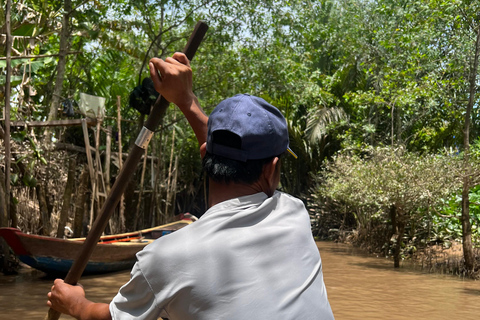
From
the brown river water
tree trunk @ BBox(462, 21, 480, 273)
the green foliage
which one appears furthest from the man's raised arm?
the green foliage

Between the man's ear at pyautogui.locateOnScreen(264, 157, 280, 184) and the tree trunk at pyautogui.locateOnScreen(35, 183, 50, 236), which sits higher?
the man's ear at pyautogui.locateOnScreen(264, 157, 280, 184)

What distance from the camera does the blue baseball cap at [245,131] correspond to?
1.29m

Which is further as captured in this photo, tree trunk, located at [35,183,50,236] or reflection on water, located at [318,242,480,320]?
tree trunk, located at [35,183,50,236]

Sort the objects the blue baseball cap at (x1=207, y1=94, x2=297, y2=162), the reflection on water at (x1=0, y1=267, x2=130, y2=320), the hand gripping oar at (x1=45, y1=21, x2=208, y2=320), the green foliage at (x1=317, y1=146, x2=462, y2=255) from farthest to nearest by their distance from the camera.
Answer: the green foliage at (x1=317, y1=146, x2=462, y2=255), the reflection on water at (x1=0, y1=267, x2=130, y2=320), the hand gripping oar at (x1=45, y1=21, x2=208, y2=320), the blue baseball cap at (x1=207, y1=94, x2=297, y2=162)

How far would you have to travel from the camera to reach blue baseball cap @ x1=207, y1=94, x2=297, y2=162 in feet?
4.23

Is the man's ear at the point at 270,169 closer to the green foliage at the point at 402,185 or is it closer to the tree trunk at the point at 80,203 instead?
the green foliage at the point at 402,185

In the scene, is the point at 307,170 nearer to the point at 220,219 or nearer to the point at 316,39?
the point at 316,39

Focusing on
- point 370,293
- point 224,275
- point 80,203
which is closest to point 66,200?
point 80,203

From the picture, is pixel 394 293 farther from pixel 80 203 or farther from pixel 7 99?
pixel 7 99

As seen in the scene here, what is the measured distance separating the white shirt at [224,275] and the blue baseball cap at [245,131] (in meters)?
0.12

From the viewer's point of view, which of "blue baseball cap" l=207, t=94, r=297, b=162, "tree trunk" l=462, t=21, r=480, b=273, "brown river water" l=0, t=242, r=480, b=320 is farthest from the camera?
"tree trunk" l=462, t=21, r=480, b=273

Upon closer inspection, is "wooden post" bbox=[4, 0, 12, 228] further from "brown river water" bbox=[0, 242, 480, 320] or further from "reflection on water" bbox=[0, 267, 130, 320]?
"brown river water" bbox=[0, 242, 480, 320]

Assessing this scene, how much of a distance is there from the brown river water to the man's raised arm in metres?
6.19

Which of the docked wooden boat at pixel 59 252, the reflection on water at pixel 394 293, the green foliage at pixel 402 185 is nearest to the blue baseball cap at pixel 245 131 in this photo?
the reflection on water at pixel 394 293
